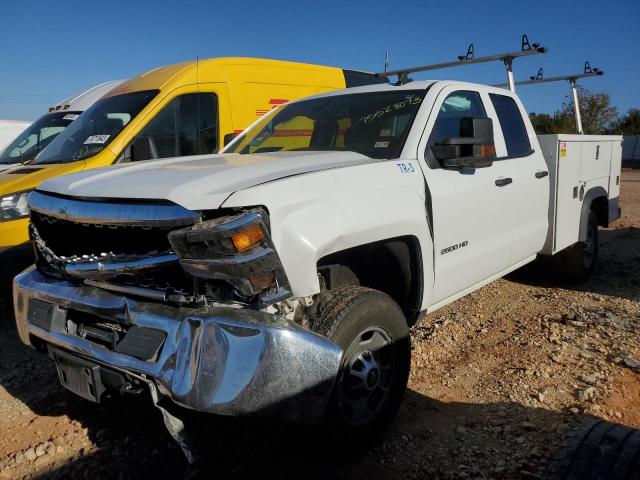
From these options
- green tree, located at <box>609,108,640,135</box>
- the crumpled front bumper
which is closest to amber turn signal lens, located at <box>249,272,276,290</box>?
the crumpled front bumper

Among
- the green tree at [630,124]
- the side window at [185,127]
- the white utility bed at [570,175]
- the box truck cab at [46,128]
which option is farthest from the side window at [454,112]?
the green tree at [630,124]

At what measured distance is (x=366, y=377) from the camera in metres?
2.59

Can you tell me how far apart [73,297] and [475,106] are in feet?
9.89

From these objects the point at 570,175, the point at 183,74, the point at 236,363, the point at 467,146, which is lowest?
the point at 236,363

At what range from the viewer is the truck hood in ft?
7.13

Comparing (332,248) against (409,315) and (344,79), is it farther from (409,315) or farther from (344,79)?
(344,79)

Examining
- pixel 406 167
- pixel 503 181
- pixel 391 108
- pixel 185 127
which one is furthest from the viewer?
pixel 185 127

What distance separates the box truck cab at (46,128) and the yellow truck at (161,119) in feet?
4.57

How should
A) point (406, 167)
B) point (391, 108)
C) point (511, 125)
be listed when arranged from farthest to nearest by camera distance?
1. point (511, 125)
2. point (391, 108)
3. point (406, 167)

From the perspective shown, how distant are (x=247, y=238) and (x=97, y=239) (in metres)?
0.96

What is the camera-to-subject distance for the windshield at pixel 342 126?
10.9 ft

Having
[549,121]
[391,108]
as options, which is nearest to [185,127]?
[391,108]

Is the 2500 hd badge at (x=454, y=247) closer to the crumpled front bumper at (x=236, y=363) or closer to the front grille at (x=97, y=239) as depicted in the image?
the crumpled front bumper at (x=236, y=363)

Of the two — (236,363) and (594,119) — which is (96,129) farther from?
(594,119)
